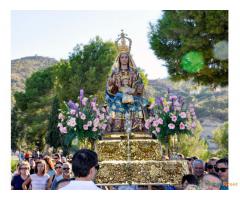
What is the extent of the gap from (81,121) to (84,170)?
5300mm

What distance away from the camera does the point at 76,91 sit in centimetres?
2717

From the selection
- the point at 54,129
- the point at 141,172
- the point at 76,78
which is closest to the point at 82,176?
the point at 141,172

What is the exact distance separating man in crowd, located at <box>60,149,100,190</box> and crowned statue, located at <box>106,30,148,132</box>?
6.47 metres

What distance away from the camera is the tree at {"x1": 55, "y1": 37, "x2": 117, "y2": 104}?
27.5 m

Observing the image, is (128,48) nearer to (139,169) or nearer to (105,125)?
(105,125)

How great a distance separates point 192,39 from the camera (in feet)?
45.9

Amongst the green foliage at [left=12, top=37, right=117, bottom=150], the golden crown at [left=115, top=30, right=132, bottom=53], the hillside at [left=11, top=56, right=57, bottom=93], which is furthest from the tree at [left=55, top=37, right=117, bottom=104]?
the hillside at [left=11, top=56, right=57, bottom=93]

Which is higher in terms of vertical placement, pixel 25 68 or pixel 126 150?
pixel 25 68

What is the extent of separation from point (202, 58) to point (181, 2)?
4.91 metres

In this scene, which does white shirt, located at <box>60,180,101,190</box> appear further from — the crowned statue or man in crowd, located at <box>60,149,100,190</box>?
the crowned statue

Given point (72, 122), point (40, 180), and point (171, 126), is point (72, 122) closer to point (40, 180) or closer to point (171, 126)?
point (40, 180)

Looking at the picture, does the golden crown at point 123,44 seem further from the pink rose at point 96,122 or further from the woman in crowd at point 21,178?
the woman in crowd at point 21,178
